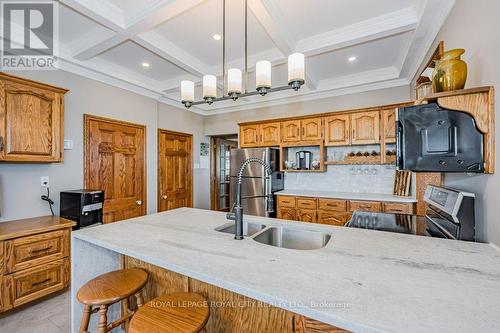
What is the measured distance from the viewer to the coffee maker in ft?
12.8

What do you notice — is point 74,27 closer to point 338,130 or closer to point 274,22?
point 274,22

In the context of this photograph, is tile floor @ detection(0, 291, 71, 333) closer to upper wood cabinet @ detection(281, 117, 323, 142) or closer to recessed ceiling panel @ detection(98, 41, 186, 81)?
recessed ceiling panel @ detection(98, 41, 186, 81)

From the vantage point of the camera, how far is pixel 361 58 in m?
2.95

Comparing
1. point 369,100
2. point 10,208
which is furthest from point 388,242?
point 10,208

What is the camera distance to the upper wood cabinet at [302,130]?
3.67m

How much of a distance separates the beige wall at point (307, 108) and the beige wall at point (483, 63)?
1836 mm

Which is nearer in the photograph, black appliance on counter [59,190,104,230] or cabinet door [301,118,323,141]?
black appliance on counter [59,190,104,230]

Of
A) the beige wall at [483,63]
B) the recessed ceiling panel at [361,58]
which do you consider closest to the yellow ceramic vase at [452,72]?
the beige wall at [483,63]

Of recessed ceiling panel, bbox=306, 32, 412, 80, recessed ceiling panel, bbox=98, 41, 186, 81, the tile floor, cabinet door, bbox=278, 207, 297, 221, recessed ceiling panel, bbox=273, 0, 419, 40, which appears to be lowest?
the tile floor

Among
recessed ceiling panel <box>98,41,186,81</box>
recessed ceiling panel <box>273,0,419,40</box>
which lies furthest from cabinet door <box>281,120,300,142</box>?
recessed ceiling panel <box>98,41,186,81</box>

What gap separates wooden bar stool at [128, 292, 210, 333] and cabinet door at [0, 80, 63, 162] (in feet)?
6.91

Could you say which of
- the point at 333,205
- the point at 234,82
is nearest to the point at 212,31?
the point at 234,82

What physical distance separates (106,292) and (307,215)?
2724 millimetres

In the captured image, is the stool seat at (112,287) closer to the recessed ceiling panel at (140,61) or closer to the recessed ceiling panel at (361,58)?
the recessed ceiling panel at (140,61)
